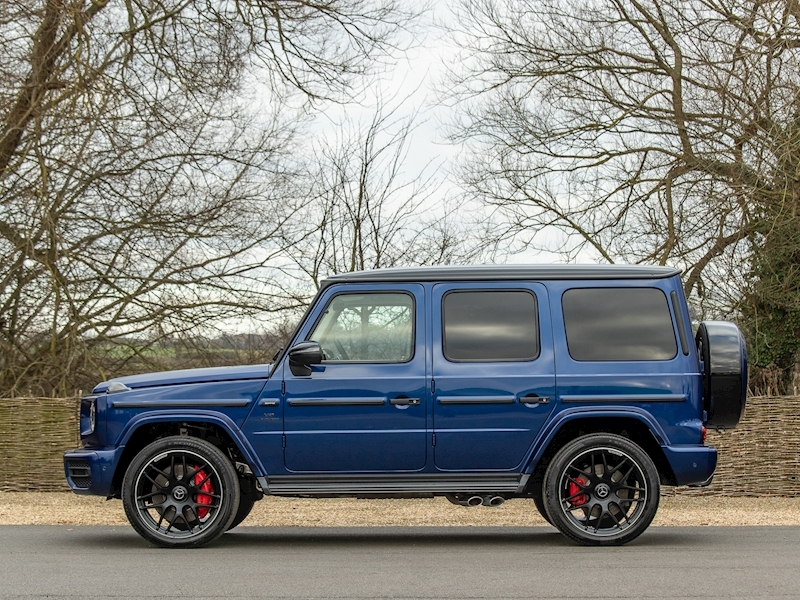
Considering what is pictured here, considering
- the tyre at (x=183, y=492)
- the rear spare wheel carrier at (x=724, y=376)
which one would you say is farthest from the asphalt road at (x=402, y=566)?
the rear spare wheel carrier at (x=724, y=376)

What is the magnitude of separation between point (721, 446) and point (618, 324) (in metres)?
6.43

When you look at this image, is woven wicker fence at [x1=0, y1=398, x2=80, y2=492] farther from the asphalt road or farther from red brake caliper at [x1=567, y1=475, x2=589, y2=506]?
red brake caliper at [x1=567, y1=475, x2=589, y2=506]

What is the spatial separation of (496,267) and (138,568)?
351cm

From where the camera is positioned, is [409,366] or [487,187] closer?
[409,366]

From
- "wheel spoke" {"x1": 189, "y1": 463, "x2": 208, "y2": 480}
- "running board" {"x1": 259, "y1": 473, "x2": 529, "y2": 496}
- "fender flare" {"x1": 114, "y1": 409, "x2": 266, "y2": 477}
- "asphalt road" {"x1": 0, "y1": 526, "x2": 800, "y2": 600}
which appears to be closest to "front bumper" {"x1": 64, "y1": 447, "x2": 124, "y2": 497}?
"fender flare" {"x1": 114, "y1": 409, "x2": 266, "y2": 477}

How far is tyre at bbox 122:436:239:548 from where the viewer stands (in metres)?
8.88

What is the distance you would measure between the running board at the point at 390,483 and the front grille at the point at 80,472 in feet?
4.30

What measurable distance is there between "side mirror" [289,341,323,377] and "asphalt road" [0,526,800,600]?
134 cm

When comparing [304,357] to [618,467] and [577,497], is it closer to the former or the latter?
[577,497]

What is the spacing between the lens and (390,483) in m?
8.90

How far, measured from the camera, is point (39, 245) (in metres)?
17.5

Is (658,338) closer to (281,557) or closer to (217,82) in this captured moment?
(281,557)

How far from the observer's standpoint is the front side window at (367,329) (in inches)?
356

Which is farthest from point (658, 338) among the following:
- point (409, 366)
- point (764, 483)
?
point (764, 483)
